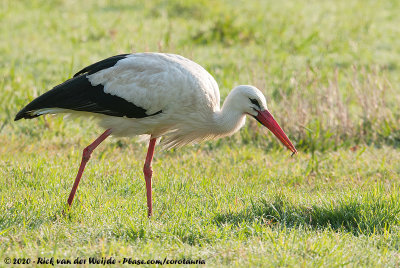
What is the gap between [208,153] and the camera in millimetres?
6520

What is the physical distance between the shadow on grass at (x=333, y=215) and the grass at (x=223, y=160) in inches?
0.4

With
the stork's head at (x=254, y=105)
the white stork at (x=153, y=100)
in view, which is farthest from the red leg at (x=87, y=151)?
the stork's head at (x=254, y=105)

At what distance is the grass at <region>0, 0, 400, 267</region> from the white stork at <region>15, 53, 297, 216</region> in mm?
506

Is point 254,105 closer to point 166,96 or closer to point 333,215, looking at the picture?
point 166,96

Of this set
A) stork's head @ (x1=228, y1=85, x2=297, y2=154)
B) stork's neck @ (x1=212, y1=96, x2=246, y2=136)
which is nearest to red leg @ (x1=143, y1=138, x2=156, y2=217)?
stork's neck @ (x1=212, y1=96, x2=246, y2=136)

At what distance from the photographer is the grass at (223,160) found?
3854 mm

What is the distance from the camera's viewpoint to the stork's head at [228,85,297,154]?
190 inches

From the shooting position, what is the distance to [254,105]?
4.85m

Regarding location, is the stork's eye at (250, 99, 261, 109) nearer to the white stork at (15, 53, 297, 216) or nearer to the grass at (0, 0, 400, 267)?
the white stork at (15, 53, 297, 216)

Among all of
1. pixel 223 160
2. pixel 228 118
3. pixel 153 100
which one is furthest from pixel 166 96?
pixel 223 160

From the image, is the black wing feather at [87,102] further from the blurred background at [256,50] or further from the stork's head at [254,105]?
the blurred background at [256,50]

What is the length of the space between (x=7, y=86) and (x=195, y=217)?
4.21m

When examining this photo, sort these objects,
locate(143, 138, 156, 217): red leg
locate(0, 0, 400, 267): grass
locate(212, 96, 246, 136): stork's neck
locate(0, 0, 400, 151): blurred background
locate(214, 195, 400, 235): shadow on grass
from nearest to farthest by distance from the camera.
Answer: locate(0, 0, 400, 267): grass
locate(214, 195, 400, 235): shadow on grass
locate(143, 138, 156, 217): red leg
locate(212, 96, 246, 136): stork's neck
locate(0, 0, 400, 151): blurred background

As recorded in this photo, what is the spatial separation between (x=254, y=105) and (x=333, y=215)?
1079mm
